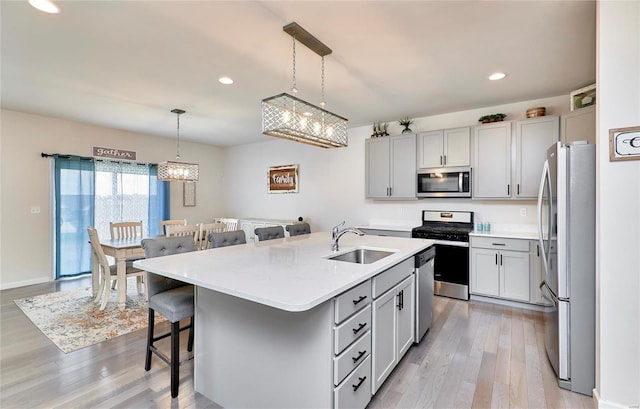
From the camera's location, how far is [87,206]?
16.8ft

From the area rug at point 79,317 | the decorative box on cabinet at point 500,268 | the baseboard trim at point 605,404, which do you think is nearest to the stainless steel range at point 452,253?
the decorative box on cabinet at point 500,268

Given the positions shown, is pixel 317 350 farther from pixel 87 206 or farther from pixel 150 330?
pixel 87 206

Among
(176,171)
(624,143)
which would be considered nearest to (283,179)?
(176,171)

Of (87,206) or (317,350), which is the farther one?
(87,206)

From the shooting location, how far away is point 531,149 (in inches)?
145

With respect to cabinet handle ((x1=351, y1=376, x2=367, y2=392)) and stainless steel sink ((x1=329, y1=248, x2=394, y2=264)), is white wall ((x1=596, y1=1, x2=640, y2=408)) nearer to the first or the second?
stainless steel sink ((x1=329, y1=248, x2=394, y2=264))

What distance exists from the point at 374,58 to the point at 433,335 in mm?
2683

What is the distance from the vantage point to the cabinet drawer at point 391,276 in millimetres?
1941

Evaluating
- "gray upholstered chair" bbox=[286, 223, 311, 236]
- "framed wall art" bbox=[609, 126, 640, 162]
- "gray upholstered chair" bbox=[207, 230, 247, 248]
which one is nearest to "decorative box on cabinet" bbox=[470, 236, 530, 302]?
"framed wall art" bbox=[609, 126, 640, 162]

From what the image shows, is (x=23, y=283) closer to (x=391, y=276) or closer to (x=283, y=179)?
(x=283, y=179)

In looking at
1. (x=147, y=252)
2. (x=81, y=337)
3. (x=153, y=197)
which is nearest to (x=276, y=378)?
(x=147, y=252)

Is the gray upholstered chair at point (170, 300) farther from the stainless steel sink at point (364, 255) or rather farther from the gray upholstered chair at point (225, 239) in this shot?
the stainless steel sink at point (364, 255)

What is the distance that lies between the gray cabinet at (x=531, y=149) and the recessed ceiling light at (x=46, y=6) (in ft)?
15.1

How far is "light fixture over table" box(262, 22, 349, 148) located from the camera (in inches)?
88.7
